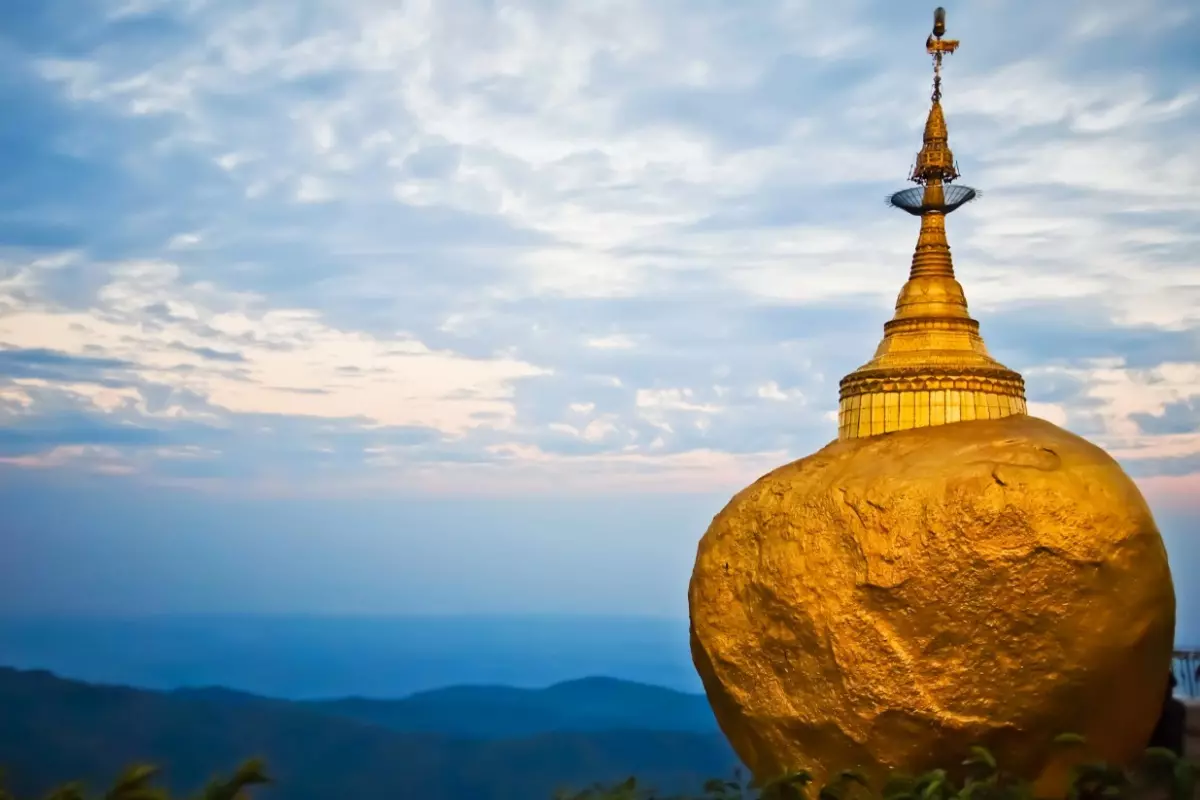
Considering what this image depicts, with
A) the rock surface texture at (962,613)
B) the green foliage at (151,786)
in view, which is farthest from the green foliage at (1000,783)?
the green foliage at (151,786)

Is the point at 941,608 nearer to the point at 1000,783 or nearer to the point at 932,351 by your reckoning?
the point at 1000,783

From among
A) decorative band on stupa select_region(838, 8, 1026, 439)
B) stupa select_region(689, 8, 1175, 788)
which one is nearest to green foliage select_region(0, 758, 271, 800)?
stupa select_region(689, 8, 1175, 788)

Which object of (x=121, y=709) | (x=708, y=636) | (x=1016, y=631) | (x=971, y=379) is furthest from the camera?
(x=121, y=709)

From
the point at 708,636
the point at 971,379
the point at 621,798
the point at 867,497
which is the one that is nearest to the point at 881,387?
the point at 971,379

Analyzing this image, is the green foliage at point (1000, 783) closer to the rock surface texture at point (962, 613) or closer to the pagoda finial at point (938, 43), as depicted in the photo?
the rock surface texture at point (962, 613)

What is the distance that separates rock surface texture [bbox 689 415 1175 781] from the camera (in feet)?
24.3

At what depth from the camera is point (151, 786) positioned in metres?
6.55

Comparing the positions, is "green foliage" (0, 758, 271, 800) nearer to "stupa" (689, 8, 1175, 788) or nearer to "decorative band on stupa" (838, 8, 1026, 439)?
"stupa" (689, 8, 1175, 788)

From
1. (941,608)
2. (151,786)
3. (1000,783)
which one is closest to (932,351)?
(941,608)

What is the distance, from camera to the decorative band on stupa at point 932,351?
931cm

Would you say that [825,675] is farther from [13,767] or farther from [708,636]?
[13,767]

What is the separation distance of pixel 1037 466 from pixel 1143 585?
42.3 inches

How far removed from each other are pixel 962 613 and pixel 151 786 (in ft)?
17.5

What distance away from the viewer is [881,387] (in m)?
9.55
